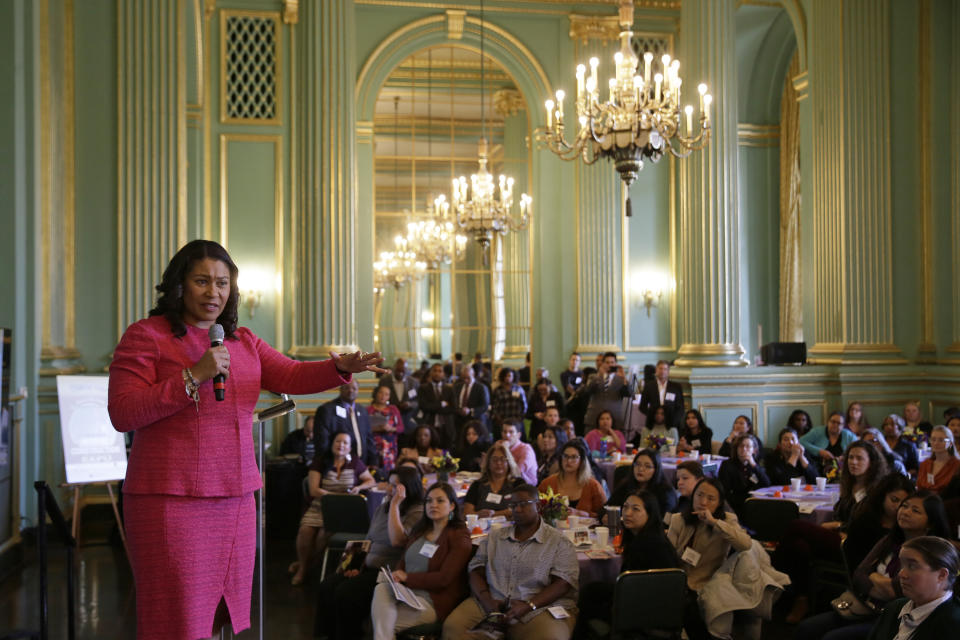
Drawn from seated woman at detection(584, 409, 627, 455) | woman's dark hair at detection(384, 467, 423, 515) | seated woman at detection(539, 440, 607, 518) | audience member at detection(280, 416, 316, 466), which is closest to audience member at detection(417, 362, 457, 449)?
audience member at detection(280, 416, 316, 466)

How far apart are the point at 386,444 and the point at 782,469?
3755mm

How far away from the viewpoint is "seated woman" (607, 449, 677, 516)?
6258mm

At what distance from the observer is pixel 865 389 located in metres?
11.1

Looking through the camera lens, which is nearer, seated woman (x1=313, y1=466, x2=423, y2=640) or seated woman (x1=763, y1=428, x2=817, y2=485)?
seated woman (x1=313, y1=466, x2=423, y2=640)

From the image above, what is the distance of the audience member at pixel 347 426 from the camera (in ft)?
27.5

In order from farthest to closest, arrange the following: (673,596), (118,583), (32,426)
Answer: (32,426) → (118,583) → (673,596)

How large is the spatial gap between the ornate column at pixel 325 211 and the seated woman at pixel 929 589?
8233 mm

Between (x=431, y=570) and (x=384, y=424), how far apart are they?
4.49 m

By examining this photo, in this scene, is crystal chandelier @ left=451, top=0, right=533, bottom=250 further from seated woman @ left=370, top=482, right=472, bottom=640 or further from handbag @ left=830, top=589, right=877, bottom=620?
handbag @ left=830, top=589, right=877, bottom=620

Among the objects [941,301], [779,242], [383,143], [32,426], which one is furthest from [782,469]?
[383,143]

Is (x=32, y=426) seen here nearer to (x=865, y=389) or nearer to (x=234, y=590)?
(x=234, y=590)

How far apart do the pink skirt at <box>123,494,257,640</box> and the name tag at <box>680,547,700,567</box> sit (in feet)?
12.9

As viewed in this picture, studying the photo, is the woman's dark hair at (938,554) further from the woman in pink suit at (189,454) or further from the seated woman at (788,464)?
the seated woman at (788,464)

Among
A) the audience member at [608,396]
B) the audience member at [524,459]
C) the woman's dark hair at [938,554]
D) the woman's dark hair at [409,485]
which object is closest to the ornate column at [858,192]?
the audience member at [608,396]
